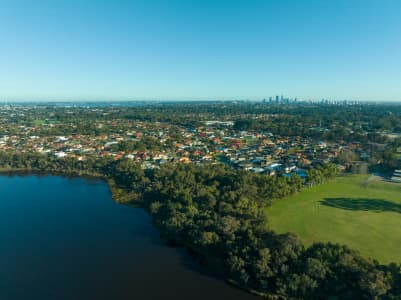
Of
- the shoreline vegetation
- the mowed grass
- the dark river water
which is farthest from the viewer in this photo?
the mowed grass

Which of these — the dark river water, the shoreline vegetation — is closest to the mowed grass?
the shoreline vegetation

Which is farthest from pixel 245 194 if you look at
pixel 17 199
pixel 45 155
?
A: pixel 45 155

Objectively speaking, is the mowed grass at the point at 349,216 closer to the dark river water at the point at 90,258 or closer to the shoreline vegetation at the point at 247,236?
the shoreline vegetation at the point at 247,236

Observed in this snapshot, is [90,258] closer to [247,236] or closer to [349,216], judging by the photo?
[247,236]

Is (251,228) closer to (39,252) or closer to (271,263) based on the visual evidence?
(271,263)

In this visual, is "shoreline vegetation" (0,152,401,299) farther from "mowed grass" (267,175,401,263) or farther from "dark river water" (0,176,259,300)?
"mowed grass" (267,175,401,263)

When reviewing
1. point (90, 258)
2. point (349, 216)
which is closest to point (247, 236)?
point (90, 258)

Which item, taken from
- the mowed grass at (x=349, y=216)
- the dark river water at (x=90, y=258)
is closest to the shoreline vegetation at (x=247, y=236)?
the dark river water at (x=90, y=258)
